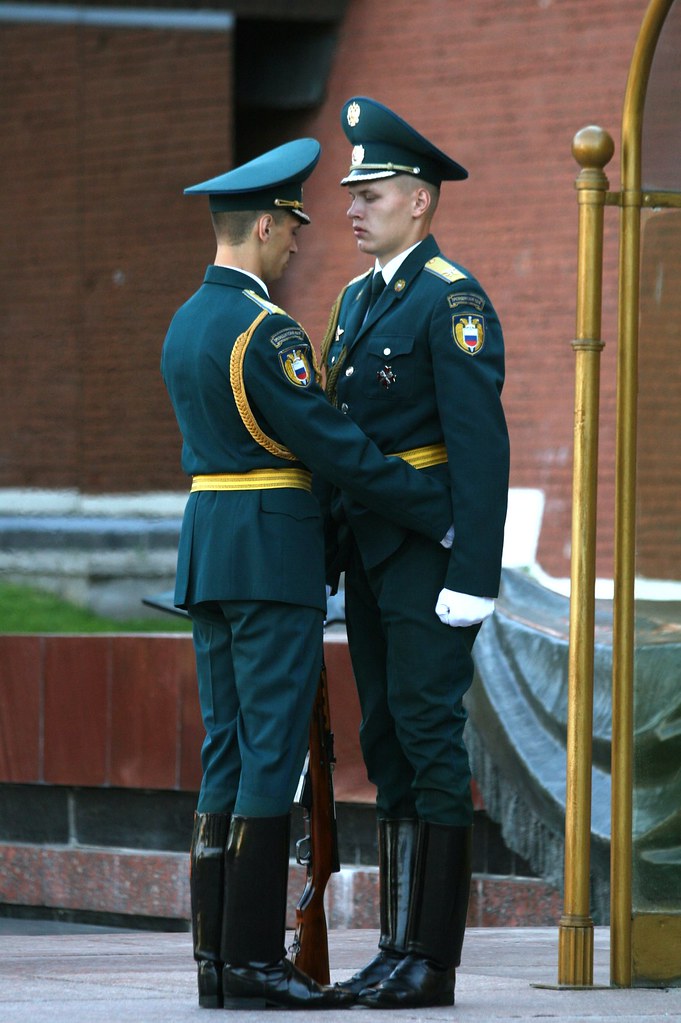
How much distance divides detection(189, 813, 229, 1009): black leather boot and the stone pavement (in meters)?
0.05

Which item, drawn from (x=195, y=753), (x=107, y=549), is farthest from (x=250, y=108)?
(x=195, y=753)

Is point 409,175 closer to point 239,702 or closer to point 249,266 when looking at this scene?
point 249,266

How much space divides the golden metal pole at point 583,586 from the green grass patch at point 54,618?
17.1 feet

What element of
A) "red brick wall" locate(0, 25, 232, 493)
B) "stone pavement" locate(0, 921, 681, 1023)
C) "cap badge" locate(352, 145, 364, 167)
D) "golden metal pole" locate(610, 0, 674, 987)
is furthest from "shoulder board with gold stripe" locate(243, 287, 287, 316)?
"red brick wall" locate(0, 25, 232, 493)

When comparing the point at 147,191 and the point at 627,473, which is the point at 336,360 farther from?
the point at 147,191

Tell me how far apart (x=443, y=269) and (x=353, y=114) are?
1.21 ft

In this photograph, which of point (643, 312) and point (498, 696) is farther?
point (498, 696)

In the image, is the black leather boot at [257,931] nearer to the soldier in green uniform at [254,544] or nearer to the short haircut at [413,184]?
the soldier in green uniform at [254,544]

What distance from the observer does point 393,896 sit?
3350 mm

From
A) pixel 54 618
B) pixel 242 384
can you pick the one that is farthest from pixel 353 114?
pixel 54 618

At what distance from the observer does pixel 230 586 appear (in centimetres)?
319

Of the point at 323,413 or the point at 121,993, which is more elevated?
the point at 323,413

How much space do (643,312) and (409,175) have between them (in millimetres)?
560

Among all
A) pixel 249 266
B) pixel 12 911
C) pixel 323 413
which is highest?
pixel 249 266
